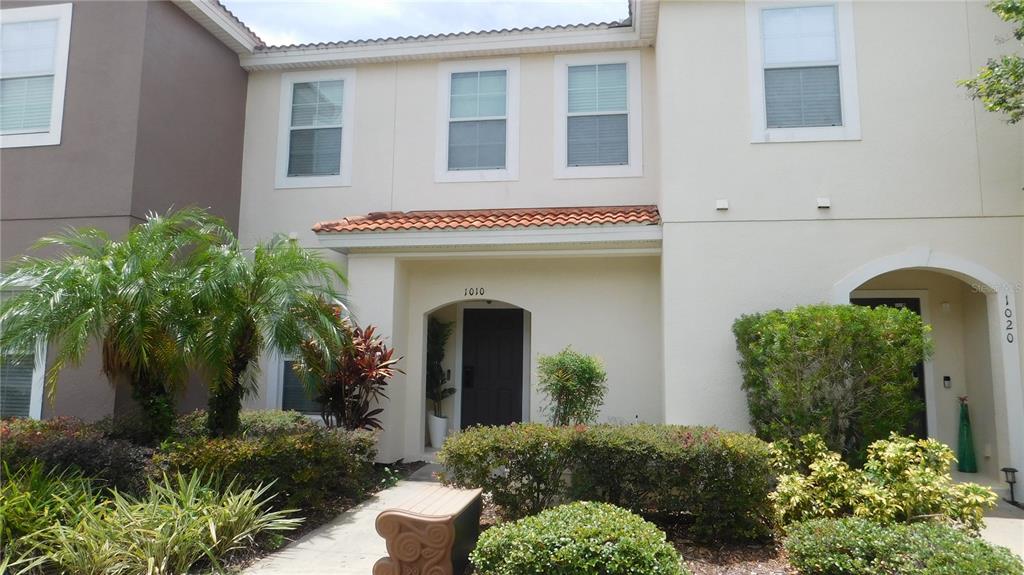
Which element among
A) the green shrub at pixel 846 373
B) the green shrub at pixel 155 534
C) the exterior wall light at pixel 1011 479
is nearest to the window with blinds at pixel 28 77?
the green shrub at pixel 155 534

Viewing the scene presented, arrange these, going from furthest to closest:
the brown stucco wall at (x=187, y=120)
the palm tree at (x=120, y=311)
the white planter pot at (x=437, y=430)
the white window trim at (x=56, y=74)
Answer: the white planter pot at (x=437, y=430)
the white window trim at (x=56, y=74)
the brown stucco wall at (x=187, y=120)
the palm tree at (x=120, y=311)

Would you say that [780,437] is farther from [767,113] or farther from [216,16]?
[216,16]

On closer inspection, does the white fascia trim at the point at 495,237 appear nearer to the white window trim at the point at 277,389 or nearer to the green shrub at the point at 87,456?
the white window trim at the point at 277,389

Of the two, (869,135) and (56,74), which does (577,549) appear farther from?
(56,74)

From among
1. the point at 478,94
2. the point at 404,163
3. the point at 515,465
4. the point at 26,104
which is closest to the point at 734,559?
the point at 515,465

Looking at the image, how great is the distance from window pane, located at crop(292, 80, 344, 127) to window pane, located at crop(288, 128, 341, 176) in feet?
0.57

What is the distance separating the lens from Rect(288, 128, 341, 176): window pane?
11.1 meters

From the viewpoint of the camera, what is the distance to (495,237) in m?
9.09

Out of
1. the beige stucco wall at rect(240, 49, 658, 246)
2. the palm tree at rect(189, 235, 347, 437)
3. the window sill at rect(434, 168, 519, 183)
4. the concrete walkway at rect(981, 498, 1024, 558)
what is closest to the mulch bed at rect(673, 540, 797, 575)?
the concrete walkway at rect(981, 498, 1024, 558)

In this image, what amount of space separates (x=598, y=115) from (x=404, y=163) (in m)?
3.38

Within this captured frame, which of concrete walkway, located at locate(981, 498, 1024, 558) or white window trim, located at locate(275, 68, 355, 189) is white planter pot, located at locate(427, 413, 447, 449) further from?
concrete walkway, located at locate(981, 498, 1024, 558)

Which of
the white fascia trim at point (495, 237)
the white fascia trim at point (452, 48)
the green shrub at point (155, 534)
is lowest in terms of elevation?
the green shrub at point (155, 534)

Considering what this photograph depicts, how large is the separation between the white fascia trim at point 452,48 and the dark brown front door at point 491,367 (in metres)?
4.53

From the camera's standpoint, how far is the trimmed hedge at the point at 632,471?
18.6 ft
